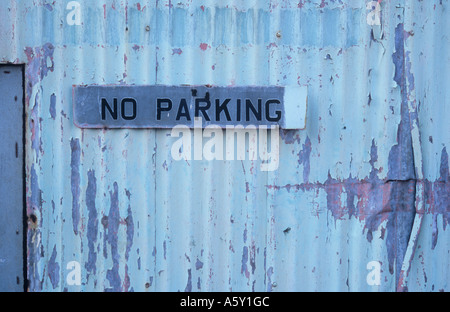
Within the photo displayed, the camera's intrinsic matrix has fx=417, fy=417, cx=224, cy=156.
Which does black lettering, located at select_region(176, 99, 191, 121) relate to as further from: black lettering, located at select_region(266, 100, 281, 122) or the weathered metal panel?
the weathered metal panel

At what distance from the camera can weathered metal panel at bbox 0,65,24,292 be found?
199cm

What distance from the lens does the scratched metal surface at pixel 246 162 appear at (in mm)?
1983

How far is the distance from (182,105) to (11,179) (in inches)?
35.5

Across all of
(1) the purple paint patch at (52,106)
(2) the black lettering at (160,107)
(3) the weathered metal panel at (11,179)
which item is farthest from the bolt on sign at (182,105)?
(3) the weathered metal panel at (11,179)

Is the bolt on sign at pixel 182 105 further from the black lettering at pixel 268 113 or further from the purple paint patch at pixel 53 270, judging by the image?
the purple paint patch at pixel 53 270

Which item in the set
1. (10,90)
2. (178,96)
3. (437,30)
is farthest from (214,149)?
(437,30)

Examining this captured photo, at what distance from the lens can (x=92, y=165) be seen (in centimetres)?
201

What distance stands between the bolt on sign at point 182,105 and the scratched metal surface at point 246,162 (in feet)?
0.18

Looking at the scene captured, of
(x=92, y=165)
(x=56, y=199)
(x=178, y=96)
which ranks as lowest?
(x=56, y=199)

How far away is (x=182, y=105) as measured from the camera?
1.98m

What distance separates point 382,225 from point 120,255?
1.30m

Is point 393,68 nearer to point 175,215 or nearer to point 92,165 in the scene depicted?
point 175,215

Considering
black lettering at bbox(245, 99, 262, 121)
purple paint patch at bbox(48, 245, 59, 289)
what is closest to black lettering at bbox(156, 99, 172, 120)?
black lettering at bbox(245, 99, 262, 121)

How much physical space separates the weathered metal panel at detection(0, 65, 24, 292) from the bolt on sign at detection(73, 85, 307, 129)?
0.98ft
